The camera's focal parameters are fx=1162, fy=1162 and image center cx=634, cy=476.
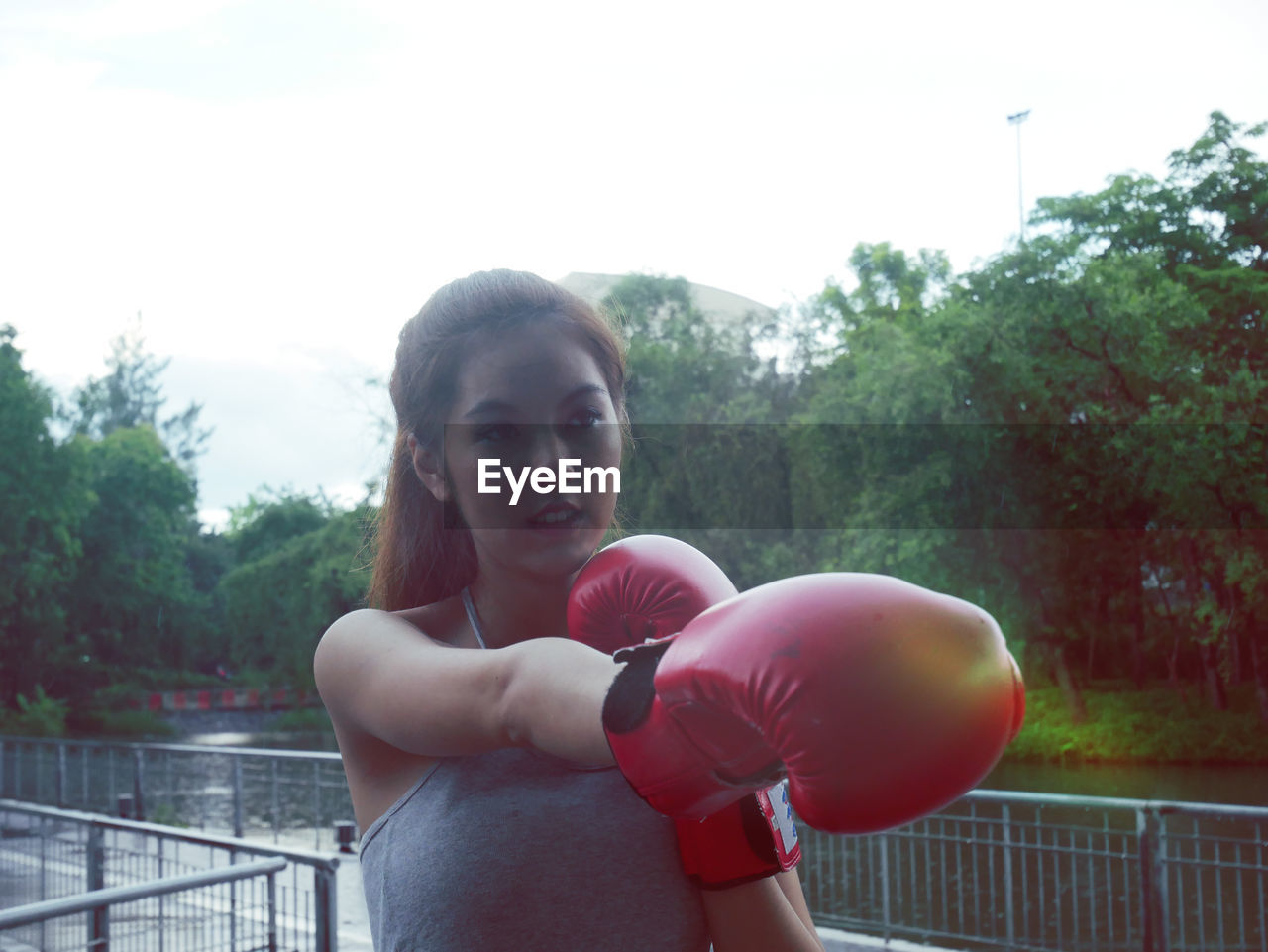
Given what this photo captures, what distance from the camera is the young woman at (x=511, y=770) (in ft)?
4.19

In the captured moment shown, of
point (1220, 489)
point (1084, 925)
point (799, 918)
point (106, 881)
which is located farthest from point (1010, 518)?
point (799, 918)

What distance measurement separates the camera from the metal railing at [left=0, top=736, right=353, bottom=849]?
31.0 feet

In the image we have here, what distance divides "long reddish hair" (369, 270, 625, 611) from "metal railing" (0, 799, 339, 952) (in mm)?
2533

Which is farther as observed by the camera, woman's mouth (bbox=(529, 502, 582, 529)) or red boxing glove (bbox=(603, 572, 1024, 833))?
woman's mouth (bbox=(529, 502, 582, 529))

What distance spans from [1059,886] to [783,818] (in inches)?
228

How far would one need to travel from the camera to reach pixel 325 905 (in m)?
3.93

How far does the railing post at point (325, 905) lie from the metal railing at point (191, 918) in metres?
0.13

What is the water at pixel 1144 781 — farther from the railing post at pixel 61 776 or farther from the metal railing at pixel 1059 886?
the railing post at pixel 61 776

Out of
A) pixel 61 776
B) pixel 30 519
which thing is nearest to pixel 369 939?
pixel 61 776

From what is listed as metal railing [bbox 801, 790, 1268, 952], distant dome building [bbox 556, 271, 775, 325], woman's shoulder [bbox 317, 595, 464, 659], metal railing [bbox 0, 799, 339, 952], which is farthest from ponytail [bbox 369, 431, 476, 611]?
distant dome building [bbox 556, 271, 775, 325]

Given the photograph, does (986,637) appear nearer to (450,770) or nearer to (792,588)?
(792,588)

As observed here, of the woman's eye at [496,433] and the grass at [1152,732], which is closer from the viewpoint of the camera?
the woman's eye at [496,433]

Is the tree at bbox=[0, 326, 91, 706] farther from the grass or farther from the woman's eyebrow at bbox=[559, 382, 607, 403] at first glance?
the woman's eyebrow at bbox=[559, 382, 607, 403]

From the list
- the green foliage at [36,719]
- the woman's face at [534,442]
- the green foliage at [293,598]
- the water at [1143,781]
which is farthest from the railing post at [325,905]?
the green foliage at [36,719]
